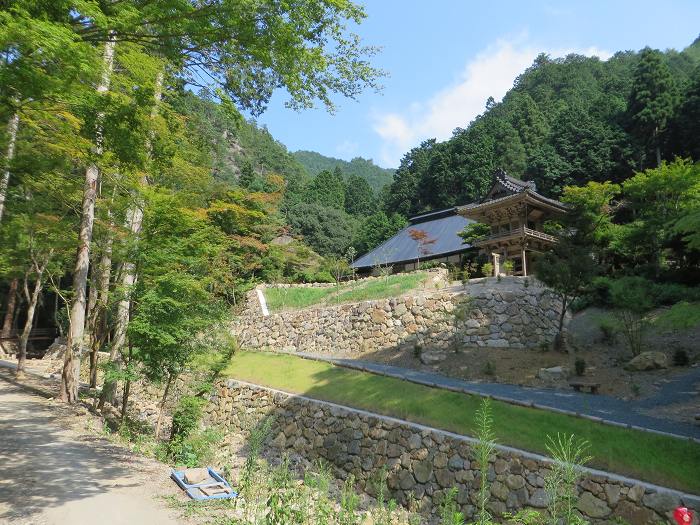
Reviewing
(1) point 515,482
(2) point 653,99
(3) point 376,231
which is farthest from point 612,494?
(3) point 376,231

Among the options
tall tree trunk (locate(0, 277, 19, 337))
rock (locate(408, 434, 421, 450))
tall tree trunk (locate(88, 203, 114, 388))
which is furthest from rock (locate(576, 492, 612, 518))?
tall tree trunk (locate(0, 277, 19, 337))

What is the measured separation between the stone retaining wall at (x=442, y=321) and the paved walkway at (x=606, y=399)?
10.7 feet

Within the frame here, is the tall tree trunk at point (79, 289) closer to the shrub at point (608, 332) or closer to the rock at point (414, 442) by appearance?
the rock at point (414, 442)

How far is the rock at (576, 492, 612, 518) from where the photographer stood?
261 inches

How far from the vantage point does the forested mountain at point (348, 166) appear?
85644 mm

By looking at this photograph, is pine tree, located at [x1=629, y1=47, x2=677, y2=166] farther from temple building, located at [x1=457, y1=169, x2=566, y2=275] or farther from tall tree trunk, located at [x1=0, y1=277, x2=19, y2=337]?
tall tree trunk, located at [x1=0, y1=277, x2=19, y2=337]

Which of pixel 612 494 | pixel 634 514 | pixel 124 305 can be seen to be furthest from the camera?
pixel 124 305

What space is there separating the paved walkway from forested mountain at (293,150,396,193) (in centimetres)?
7186

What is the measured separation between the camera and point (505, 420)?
8.88 m

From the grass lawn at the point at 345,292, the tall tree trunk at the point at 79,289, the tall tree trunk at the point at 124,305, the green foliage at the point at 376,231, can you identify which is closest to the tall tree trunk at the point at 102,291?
the tall tree trunk at the point at 124,305

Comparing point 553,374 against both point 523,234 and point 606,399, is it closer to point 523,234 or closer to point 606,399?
point 606,399

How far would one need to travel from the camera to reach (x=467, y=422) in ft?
30.1

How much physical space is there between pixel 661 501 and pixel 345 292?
16919 millimetres

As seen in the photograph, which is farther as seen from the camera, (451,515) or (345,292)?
(345,292)
